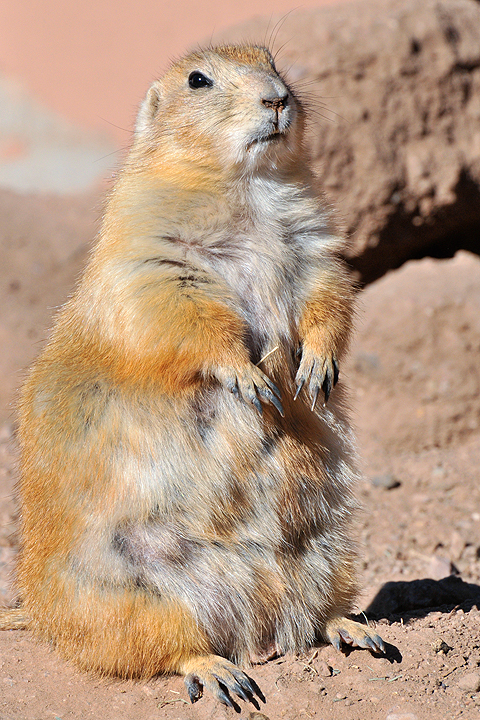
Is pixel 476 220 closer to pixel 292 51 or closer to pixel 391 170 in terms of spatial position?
pixel 391 170

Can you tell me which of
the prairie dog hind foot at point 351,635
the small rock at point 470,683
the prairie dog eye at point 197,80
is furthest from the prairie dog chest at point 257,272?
the small rock at point 470,683

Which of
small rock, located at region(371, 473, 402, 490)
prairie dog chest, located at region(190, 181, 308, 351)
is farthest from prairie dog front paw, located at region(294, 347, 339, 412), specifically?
small rock, located at region(371, 473, 402, 490)

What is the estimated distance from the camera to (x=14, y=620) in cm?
411

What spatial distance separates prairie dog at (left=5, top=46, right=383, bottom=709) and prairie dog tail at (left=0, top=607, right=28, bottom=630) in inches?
2.4

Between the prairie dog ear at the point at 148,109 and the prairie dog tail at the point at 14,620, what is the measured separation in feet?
8.37

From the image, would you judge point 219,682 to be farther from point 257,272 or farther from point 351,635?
point 257,272

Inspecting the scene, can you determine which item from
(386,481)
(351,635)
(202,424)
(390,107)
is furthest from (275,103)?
(390,107)

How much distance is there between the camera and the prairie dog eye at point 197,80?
4.19m

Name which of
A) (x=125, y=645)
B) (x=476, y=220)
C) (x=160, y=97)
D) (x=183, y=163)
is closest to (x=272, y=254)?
(x=183, y=163)

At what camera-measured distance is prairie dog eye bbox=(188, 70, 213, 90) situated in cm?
419

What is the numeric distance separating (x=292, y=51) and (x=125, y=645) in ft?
20.7

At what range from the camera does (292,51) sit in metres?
8.11

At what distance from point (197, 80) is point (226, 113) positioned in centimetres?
41

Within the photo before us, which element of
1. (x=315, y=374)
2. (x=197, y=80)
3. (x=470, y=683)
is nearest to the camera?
(x=470, y=683)
